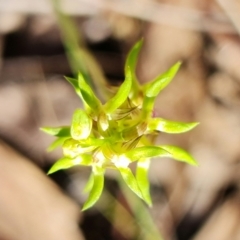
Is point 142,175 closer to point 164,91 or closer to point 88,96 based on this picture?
point 88,96

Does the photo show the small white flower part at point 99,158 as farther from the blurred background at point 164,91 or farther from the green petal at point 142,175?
the blurred background at point 164,91

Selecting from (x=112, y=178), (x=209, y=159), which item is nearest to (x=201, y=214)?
(x=209, y=159)

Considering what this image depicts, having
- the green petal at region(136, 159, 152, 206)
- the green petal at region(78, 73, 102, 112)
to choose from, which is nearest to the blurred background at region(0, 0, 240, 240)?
the green petal at region(136, 159, 152, 206)

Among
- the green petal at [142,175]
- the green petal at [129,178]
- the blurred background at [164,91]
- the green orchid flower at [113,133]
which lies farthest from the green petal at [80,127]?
the blurred background at [164,91]

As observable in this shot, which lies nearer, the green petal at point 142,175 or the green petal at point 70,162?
the green petal at point 70,162

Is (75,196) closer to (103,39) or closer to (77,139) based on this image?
(103,39)

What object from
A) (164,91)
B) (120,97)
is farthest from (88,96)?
(164,91)
